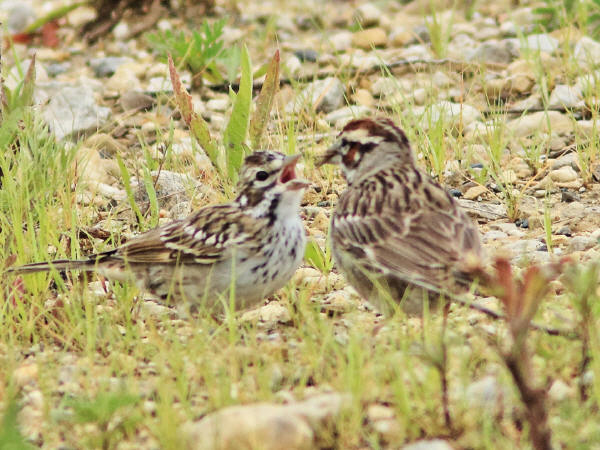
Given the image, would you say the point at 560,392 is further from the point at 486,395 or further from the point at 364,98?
the point at 364,98

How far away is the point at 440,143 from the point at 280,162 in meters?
1.77

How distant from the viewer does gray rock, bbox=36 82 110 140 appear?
8352 mm

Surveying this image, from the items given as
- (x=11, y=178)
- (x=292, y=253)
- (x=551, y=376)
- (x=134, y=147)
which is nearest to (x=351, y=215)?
(x=292, y=253)

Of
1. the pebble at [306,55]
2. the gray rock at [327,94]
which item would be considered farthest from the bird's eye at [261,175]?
the pebble at [306,55]

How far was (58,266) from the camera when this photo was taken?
5.46m

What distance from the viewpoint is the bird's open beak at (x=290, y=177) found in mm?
5371

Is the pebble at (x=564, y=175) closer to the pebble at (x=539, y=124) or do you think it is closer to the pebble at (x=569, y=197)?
the pebble at (x=569, y=197)

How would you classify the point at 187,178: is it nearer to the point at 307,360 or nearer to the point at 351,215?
the point at 351,215

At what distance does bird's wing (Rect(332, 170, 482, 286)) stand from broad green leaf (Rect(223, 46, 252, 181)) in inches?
53.0

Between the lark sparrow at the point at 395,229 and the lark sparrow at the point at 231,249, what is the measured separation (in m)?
0.29

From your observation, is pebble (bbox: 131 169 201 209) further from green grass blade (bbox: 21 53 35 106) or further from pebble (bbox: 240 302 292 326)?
pebble (bbox: 240 302 292 326)

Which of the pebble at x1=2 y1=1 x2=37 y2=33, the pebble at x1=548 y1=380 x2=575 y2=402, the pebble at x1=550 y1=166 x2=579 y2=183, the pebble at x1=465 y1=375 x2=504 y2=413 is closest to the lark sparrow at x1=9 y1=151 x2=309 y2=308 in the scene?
the pebble at x1=465 y1=375 x2=504 y2=413

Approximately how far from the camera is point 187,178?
6.99m

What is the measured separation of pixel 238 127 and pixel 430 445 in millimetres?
3570
